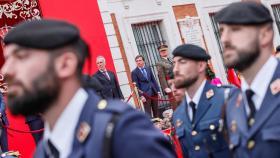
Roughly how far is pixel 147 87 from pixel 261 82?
9.13 metres

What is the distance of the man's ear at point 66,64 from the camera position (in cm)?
218

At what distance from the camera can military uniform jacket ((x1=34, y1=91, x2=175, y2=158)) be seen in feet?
6.79

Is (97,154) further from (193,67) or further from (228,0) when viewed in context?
(228,0)

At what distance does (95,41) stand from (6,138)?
3.52 m

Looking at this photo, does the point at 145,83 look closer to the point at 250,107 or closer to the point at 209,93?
the point at 209,93

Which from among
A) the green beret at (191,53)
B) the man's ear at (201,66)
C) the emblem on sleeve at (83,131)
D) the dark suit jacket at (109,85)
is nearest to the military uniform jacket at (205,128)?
the man's ear at (201,66)

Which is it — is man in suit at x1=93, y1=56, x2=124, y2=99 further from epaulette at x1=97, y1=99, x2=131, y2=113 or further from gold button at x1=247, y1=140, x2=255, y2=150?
epaulette at x1=97, y1=99, x2=131, y2=113

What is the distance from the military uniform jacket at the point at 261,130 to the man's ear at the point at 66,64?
3.82 ft

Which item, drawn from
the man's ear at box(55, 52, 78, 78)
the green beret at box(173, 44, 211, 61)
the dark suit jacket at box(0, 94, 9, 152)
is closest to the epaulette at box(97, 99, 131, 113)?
the man's ear at box(55, 52, 78, 78)

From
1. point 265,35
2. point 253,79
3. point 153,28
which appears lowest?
point 253,79

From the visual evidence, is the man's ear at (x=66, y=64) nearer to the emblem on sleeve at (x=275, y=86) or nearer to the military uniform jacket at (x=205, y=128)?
the emblem on sleeve at (x=275, y=86)

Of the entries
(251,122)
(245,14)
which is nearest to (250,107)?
(251,122)

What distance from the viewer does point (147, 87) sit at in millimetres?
12094

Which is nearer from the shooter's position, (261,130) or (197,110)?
(261,130)
